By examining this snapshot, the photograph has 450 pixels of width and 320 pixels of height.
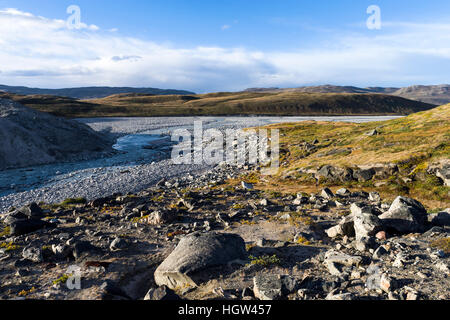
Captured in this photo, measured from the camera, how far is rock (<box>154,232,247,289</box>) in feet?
34.2

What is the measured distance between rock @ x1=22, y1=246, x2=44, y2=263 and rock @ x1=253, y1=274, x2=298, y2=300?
30.9 ft

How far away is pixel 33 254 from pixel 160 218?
6.40m

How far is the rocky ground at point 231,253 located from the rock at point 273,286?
0.04m

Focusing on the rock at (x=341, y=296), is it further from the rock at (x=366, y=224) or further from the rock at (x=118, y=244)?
the rock at (x=118, y=244)

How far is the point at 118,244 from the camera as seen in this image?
13.4 meters

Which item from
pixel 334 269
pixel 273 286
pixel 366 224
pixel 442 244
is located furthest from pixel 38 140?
pixel 442 244

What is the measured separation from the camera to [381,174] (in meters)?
24.5

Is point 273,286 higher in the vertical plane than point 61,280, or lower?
higher

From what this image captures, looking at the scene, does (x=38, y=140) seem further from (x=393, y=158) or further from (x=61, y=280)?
(x=393, y=158)

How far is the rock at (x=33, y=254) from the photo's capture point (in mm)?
12242

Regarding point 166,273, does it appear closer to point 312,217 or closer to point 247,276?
point 247,276

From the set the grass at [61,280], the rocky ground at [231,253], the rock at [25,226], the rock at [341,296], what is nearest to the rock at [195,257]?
the rocky ground at [231,253]

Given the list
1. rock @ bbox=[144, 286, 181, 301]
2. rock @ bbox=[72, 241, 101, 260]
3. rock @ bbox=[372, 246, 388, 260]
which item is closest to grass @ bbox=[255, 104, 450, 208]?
rock @ bbox=[372, 246, 388, 260]
